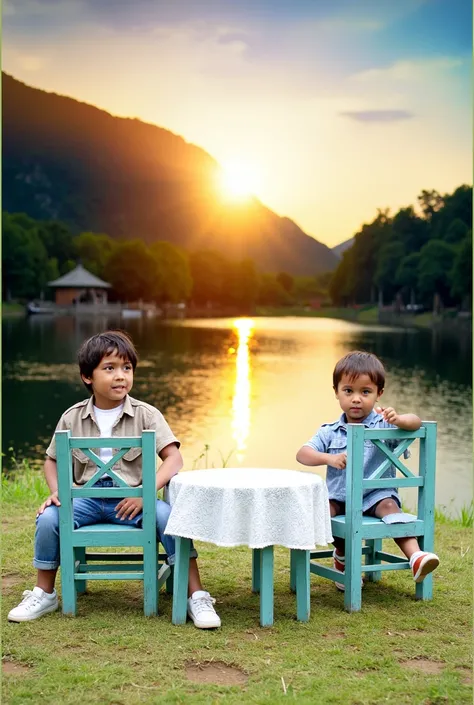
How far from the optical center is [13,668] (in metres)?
3.64

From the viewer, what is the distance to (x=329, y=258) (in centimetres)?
10700

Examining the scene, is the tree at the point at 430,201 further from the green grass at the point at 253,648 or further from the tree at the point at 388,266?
the green grass at the point at 253,648

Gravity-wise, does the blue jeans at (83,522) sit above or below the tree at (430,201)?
below

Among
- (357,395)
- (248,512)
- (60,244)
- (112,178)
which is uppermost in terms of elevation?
(112,178)

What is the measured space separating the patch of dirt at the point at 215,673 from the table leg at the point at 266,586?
49 cm

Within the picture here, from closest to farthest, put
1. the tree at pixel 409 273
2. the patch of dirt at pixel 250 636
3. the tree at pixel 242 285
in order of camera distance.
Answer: the patch of dirt at pixel 250 636 < the tree at pixel 409 273 < the tree at pixel 242 285

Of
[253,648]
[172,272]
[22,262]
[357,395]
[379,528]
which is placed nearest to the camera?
[253,648]

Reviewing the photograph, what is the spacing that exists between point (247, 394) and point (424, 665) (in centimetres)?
2498

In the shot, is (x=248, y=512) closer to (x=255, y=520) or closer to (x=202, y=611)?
(x=255, y=520)

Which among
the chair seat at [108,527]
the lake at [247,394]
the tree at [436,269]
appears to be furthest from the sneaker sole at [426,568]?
the tree at [436,269]

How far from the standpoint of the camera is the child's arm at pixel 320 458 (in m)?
4.61

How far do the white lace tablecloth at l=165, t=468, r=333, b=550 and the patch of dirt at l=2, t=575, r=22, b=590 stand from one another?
4.14ft

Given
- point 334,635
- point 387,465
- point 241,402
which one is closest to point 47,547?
point 334,635

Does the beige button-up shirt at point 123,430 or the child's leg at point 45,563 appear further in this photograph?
the beige button-up shirt at point 123,430
